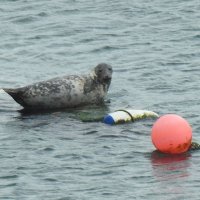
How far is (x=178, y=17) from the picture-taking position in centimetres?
3117

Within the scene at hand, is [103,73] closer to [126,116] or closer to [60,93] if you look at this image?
[60,93]

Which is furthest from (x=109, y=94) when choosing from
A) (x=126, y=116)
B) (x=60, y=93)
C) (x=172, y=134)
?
(x=172, y=134)

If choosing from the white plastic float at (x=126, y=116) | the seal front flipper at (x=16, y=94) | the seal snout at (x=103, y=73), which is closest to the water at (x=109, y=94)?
the white plastic float at (x=126, y=116)

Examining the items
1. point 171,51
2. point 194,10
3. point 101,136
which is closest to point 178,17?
point 194,10

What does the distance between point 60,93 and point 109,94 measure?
1968mm

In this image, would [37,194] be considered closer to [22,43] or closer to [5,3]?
[22,43]

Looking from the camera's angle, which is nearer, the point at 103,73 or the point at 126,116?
the point at 126,116

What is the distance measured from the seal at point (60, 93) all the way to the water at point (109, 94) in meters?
0.36

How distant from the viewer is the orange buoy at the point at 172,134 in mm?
17406

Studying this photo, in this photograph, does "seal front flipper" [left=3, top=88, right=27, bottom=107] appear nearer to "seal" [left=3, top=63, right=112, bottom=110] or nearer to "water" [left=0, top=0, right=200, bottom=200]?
"seal" [left=3, top=63, right=112, bottom=110]

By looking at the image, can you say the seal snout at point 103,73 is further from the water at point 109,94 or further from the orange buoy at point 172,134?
the orange buoy at point 172,134

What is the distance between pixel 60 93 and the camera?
70.3ft

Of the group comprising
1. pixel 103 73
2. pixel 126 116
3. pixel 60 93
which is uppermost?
pixel 103 73

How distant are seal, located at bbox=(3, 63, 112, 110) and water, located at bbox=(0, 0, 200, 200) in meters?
0.36
